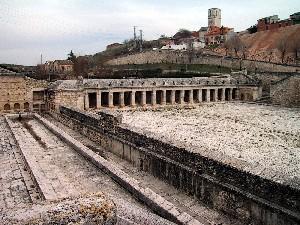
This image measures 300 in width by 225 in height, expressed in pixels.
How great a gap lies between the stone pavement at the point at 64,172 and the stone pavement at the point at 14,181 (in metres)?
0.33

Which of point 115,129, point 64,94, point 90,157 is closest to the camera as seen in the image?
point 90,157

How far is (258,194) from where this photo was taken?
788 cm

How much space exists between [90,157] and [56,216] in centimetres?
907

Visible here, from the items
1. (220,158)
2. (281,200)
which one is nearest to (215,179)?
(220,158)

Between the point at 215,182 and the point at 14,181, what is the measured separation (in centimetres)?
583

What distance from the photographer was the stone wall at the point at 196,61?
184 ft

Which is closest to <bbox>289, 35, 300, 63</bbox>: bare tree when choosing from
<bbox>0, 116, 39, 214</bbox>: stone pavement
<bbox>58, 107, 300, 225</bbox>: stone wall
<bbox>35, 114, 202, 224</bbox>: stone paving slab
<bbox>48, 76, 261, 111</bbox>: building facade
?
<bbox>48, 76, 261, 111</bbox>: building facade

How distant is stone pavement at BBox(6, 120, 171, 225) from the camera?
875cm

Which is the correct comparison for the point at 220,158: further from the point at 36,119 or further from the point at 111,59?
the point at 111,59

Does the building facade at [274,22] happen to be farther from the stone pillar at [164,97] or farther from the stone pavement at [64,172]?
the stone pavement at [64,172]

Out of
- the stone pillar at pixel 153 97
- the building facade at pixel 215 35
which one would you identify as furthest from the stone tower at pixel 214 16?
the stone pillar at pixel 153 97

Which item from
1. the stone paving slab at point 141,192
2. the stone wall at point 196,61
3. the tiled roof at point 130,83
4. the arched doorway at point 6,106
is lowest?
the stone paving slab at point 141,192

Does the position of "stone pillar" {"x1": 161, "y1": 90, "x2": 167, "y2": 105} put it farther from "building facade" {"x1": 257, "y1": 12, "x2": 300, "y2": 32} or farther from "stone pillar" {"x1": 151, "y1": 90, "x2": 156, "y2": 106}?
"building facade" {"x1": 257, "y1": 12, "x2": 300, "y2": 32}

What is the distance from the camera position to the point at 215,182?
8.97 m
